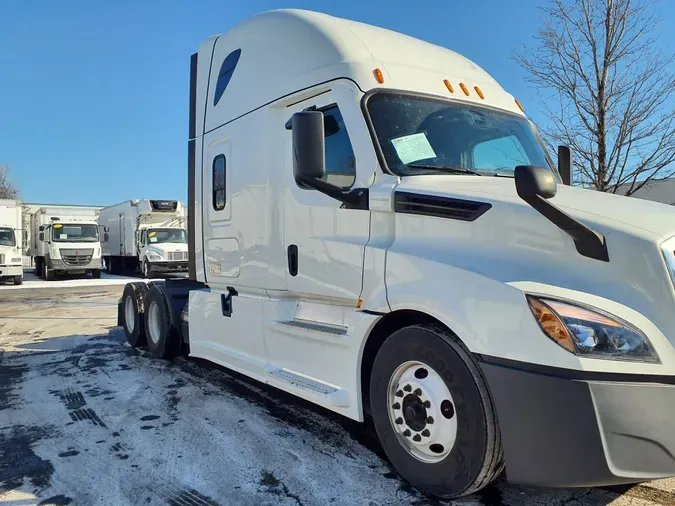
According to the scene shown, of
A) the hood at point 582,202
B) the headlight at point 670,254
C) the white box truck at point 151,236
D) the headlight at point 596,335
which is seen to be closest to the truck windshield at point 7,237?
the white box truck at point 151,236

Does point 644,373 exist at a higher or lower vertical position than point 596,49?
lower

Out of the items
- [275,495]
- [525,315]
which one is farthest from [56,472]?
[525,315]

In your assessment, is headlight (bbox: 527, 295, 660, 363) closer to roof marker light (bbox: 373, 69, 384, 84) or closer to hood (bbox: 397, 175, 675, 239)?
hood (bbox: 397, 175, 675, 239)

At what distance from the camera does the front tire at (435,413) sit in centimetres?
267

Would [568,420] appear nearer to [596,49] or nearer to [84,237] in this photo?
[596,49]

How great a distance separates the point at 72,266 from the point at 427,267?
24.9 m

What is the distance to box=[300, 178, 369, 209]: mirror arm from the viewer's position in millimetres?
3410

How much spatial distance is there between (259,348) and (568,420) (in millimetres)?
2758

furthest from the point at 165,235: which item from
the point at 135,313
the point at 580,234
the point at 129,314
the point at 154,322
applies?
the point at 580,234

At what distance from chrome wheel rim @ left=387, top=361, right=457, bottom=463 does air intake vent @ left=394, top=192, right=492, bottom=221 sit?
868 millimetres

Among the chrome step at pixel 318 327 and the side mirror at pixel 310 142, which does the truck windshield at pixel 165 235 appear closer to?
the chrome step at pixel 318 327

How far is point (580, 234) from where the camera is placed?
2.47 m

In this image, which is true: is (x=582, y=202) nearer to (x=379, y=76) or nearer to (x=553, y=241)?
(x=553, y=241)

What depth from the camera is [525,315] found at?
8.03ft
